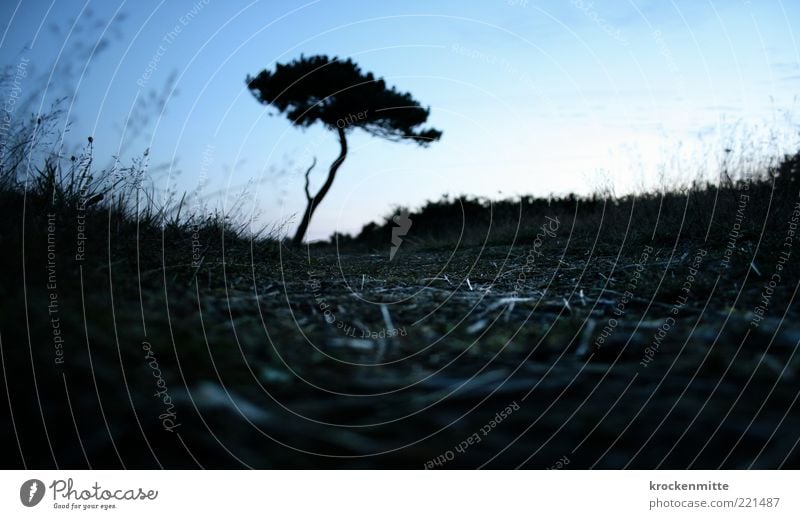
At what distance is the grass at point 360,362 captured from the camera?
4.78ft

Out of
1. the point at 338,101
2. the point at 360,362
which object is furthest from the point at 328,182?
the point at 360,362

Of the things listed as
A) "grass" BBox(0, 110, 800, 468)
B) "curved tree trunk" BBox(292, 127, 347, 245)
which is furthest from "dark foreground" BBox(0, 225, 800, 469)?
"curved tree trunk" BBox(292, 127, 347, 245)

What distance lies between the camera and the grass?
1.46 m

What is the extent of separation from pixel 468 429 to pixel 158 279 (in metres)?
1.85

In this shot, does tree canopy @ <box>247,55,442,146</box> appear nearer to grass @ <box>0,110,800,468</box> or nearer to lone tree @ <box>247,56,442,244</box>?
lone tree @ <box>247,56,442,244</box>

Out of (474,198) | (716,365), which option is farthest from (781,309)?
(474,198)

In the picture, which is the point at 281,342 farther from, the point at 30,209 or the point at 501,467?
the point at 30,209
